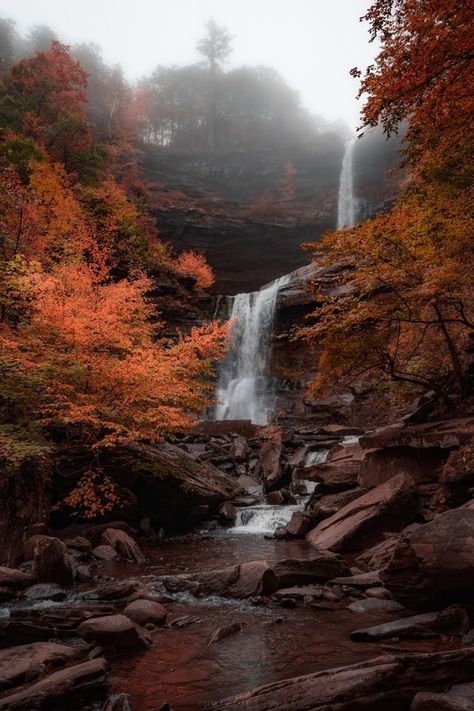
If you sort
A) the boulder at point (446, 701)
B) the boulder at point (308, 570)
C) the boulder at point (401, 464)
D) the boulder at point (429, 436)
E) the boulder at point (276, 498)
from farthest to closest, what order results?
the boulder at point (276, 498) → the boulder at point (401, 464) → the boulder at point (429, 436) → the boulder at point (308, 570) → the boulder at point (446, 701)

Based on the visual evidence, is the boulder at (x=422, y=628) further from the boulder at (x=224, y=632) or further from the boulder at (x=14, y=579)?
the boulder at (x=14, y=579)

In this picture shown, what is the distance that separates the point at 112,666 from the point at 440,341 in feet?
34.2

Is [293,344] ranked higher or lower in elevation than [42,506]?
higher

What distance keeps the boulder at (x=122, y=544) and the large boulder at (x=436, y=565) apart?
19.3 ft

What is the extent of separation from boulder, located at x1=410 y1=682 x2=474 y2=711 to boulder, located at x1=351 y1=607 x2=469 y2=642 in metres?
1.66

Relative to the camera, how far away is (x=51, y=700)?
3922 millimetres

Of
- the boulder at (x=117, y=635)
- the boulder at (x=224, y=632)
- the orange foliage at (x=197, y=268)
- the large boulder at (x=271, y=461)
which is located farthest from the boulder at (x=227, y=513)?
the orange foliage at (x=197, y=268)

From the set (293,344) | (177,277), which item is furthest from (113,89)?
(293,344)

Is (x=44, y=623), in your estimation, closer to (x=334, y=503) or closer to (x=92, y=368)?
(x=92, y=368)

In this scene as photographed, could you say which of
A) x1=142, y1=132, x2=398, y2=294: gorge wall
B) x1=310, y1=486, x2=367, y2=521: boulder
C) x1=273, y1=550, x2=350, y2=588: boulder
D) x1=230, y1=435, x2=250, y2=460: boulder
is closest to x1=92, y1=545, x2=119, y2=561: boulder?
x1=273, y1=550, x2=350, y2=588: boulder

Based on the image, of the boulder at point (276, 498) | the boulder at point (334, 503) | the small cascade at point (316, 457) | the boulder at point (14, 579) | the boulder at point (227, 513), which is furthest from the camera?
the small cascade at point (316, 457)

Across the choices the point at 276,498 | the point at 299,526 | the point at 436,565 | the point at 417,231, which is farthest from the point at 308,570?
the point at 276,498

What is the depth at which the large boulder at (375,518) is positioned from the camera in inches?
378

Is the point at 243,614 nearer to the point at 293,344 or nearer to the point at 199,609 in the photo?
the point at 199,609
